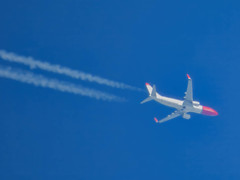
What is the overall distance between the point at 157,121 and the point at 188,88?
8044 millimetres

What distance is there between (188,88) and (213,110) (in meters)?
6.75

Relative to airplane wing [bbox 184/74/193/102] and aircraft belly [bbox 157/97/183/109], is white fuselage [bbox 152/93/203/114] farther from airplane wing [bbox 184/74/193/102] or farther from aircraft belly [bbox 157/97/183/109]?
airplane wing [bbox 184/74/193/102]

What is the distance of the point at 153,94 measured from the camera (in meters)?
118

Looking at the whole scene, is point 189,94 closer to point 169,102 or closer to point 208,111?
point 169,102

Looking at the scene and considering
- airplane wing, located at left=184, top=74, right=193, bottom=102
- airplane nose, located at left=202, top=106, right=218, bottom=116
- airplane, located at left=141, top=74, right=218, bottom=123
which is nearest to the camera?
airplane wing, located at left=184, top=74, right=193, bottom=102

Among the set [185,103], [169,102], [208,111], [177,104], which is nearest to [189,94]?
[185,103]

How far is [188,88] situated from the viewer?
384 ft

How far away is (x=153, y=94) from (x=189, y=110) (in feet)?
20.3

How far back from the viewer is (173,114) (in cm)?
12188

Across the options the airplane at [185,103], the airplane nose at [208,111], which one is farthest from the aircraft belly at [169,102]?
the airplane nose at [208,111]

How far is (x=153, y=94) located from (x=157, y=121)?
18.8 ft

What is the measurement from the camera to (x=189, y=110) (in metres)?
120

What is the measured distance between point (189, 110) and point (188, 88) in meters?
4.13

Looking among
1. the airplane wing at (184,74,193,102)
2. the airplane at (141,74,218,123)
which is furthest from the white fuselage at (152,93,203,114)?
the airplane wing at (184,74,193,102)
